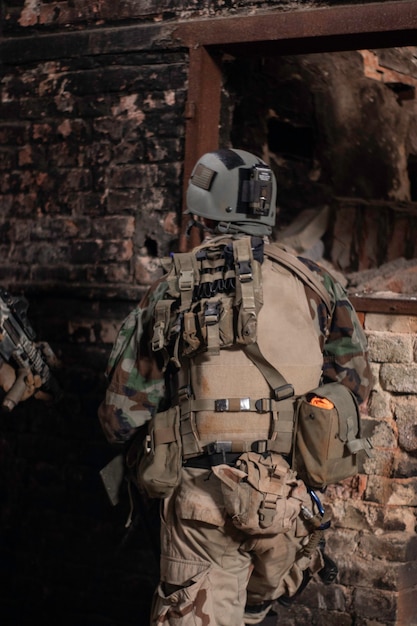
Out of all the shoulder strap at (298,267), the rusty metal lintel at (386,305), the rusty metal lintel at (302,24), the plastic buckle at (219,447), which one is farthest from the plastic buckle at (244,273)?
the rusty metal lintel at (302,24)

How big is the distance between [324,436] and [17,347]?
1412mm

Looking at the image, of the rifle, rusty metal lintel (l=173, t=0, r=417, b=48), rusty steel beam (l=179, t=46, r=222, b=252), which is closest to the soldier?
the rifle

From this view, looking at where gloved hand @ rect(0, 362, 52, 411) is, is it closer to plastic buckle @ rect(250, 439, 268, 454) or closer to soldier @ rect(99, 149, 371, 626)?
soldier @ rect(99, 149, 371, 626)

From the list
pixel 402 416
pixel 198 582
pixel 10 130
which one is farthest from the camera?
pixel 10 130

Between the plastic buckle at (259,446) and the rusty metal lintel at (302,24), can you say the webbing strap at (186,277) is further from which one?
the rusty metal lintel at (302,24)

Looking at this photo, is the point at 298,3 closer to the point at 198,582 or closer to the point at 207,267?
the point at 207,267

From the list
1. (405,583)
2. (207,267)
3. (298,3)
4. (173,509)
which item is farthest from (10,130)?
(405,583)

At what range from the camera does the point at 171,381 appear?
387 cm

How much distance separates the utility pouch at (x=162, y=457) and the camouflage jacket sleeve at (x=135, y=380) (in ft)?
0.44

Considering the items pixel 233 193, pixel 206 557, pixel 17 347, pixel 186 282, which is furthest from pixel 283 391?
Answer: pixel 17 347

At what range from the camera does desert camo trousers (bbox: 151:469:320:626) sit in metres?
3.60

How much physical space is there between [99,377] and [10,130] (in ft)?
4.42

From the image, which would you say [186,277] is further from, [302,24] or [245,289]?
[302,24]

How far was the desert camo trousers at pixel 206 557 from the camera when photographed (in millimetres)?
3600
